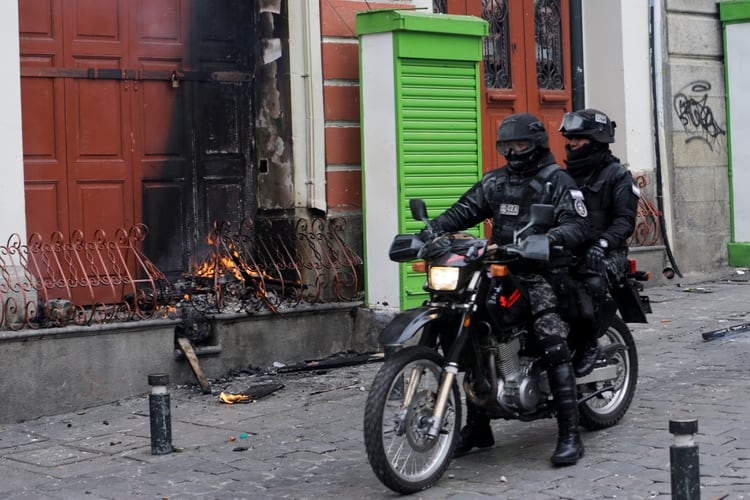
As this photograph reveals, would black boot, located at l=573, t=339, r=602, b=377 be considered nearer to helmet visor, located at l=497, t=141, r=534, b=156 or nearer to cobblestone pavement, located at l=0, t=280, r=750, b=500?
cobblestone pavement, located at l=0, t=280, r=750, b=500

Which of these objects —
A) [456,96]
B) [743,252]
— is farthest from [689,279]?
[456,96]

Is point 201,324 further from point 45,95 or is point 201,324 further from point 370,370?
point 45,95

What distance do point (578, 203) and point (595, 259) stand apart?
0.42 m

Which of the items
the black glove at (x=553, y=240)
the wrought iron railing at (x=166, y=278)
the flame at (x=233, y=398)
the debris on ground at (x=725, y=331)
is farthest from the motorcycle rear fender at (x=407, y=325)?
the debris on ground at (x=725, y=331)

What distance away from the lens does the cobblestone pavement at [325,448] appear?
6535 millimetres

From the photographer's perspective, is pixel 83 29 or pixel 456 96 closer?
pixel 83 29

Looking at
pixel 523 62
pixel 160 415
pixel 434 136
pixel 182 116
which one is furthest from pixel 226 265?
pixel 523 62

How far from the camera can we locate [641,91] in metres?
14.6

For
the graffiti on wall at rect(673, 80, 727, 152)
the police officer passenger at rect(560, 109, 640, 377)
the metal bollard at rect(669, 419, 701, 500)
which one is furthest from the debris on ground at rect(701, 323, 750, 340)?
the metal bollard at rect(669, 419, 701, 500)

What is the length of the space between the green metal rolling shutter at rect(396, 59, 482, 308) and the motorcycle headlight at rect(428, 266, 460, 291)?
407 cm

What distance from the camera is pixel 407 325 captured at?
21.0 feet

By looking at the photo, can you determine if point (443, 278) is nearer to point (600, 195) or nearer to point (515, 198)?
point (515, 198)

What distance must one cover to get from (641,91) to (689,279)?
7.42 feet

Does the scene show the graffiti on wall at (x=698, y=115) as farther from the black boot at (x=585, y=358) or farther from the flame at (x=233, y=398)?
the black boot at (x=585, y=358)
